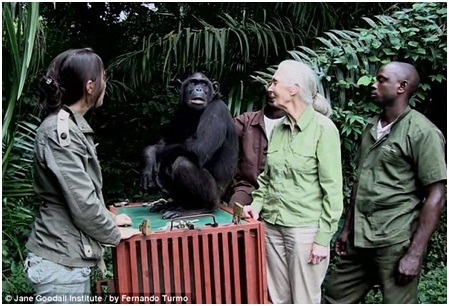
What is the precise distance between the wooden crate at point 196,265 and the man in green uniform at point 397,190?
706 mm

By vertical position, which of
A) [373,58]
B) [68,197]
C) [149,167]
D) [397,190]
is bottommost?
[397,190]

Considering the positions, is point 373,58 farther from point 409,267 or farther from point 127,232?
point 127,232

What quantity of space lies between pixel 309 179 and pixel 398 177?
50 centimetres

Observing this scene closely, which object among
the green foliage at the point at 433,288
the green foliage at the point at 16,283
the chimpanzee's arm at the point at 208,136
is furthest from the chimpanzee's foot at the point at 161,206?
the green foliage at the point at 433,288

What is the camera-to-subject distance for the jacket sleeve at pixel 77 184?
203 centimetres

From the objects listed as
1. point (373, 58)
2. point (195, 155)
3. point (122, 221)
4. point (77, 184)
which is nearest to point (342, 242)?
point (195, 155)

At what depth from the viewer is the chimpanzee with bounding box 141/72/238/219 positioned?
9.51 feet

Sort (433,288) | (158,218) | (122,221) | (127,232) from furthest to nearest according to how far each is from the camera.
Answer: (433,288) < (158,218) < (122,221) < (127,232)

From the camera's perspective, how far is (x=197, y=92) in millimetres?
3178

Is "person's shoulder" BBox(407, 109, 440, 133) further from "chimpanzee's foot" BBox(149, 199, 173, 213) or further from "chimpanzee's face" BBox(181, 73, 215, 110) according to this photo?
"chimpanzee's foot" BBox(149, 199, 173, 213)

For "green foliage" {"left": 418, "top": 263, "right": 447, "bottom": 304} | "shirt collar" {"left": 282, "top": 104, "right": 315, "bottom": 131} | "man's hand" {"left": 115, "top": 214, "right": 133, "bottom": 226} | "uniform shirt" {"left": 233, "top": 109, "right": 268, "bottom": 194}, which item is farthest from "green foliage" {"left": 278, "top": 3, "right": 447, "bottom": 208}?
"man's hand" {"left": 115, "top": 214, "right": 133, "bottom": 226}

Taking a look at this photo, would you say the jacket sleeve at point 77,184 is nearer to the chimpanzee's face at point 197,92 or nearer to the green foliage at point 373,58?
the chimpanzee's face at point 197,92

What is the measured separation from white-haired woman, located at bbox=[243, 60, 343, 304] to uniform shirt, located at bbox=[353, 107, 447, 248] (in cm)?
33

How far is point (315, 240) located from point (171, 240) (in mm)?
704
